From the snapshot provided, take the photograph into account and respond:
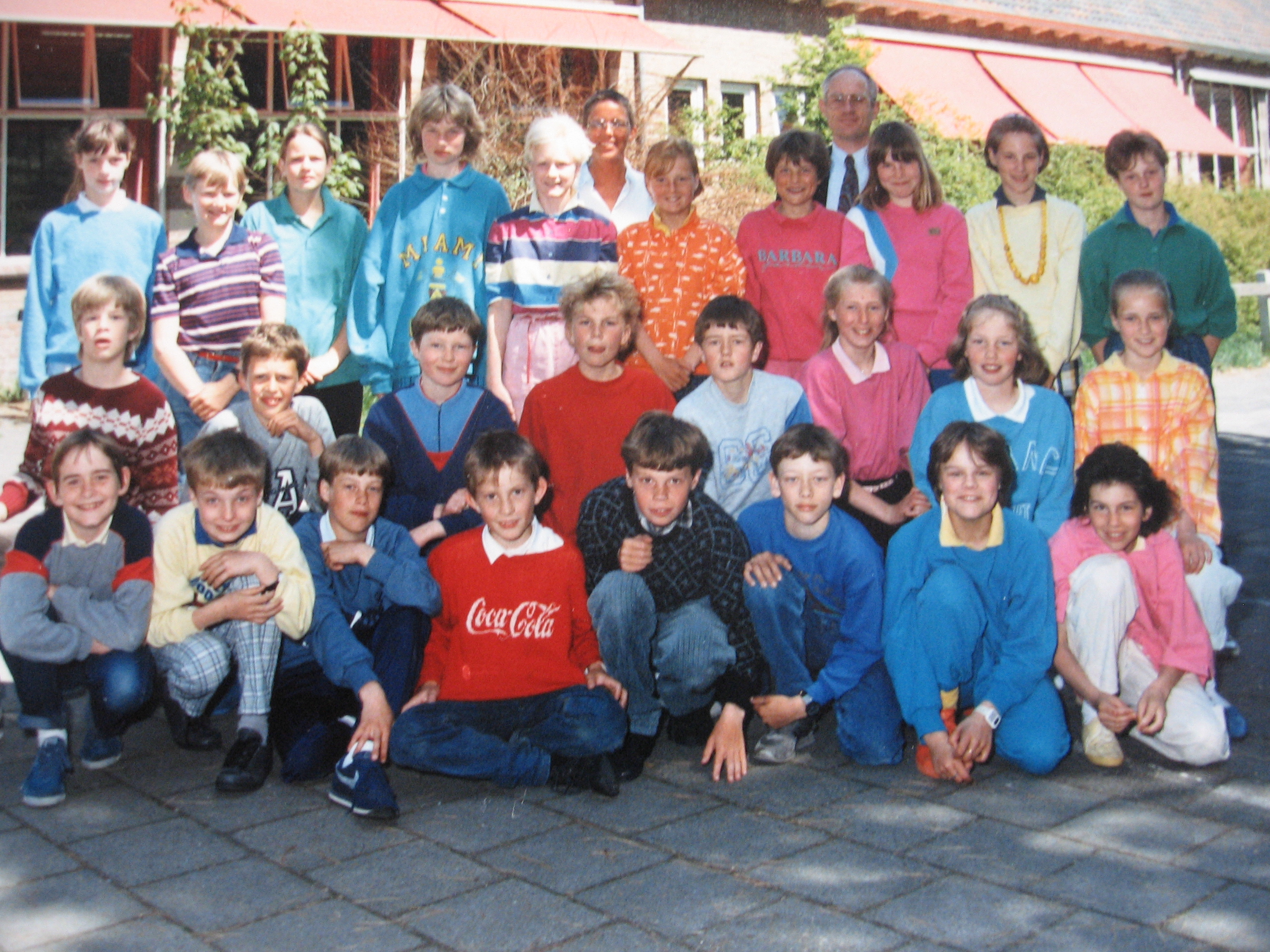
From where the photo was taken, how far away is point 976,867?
10.2 feet

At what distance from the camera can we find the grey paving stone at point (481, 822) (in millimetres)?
3326

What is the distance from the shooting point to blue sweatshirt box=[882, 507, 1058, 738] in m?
3.81

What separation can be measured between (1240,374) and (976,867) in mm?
12672

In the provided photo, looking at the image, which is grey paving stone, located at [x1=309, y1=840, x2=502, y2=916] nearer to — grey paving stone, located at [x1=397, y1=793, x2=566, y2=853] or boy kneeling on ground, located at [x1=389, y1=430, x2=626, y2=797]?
grey paving stone, located at [x1=397, y1=793, x2=566, y2=853]

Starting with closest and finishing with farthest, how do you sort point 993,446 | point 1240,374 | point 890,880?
point 890,880 < point 993,446 < point 1240,374

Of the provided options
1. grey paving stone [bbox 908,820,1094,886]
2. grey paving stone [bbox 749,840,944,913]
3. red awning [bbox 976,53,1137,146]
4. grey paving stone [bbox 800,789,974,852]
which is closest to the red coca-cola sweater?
grey paving stone [bbox 800,789,974,852]

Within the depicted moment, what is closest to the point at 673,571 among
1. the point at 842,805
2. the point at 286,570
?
the point at 842,805

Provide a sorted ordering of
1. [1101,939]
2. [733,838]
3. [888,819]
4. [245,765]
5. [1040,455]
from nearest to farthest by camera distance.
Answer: [1101,939]
[733,838]
[888,819]
[245,765]
[1040,455]

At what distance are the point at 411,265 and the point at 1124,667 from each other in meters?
3.01

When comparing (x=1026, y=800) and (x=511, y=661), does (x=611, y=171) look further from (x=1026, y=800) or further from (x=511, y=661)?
(x=1026, y=800)

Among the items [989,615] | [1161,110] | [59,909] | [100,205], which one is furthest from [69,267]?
[1161,110]

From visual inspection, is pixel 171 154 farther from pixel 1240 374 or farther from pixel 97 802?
pixel 1240 374

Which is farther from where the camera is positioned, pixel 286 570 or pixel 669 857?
pixel 286 570

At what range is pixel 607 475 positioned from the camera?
4.57 meters
